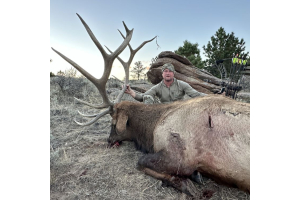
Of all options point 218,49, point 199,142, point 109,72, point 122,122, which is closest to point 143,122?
point 122,122

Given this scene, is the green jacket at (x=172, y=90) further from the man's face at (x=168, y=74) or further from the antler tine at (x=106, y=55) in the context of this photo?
the antler tine at (x=106, y=55)

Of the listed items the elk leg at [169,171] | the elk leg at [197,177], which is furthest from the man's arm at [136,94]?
the elk leg at [197,177]

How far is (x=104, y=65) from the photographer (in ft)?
8.03

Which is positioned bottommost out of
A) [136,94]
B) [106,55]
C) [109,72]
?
[136,94]

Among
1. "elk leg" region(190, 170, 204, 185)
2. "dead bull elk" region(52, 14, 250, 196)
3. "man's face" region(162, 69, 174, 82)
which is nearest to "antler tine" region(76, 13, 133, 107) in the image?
"dead bull elk" region(52, 14, 250, 196)

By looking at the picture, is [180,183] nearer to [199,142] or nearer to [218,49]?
[199,142]

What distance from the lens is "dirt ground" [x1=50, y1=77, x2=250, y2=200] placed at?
1883mm

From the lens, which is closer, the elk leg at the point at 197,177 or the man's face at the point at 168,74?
the elk leg at the point at 197,177

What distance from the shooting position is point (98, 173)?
227 centimetres

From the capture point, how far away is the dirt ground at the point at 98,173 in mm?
1883
